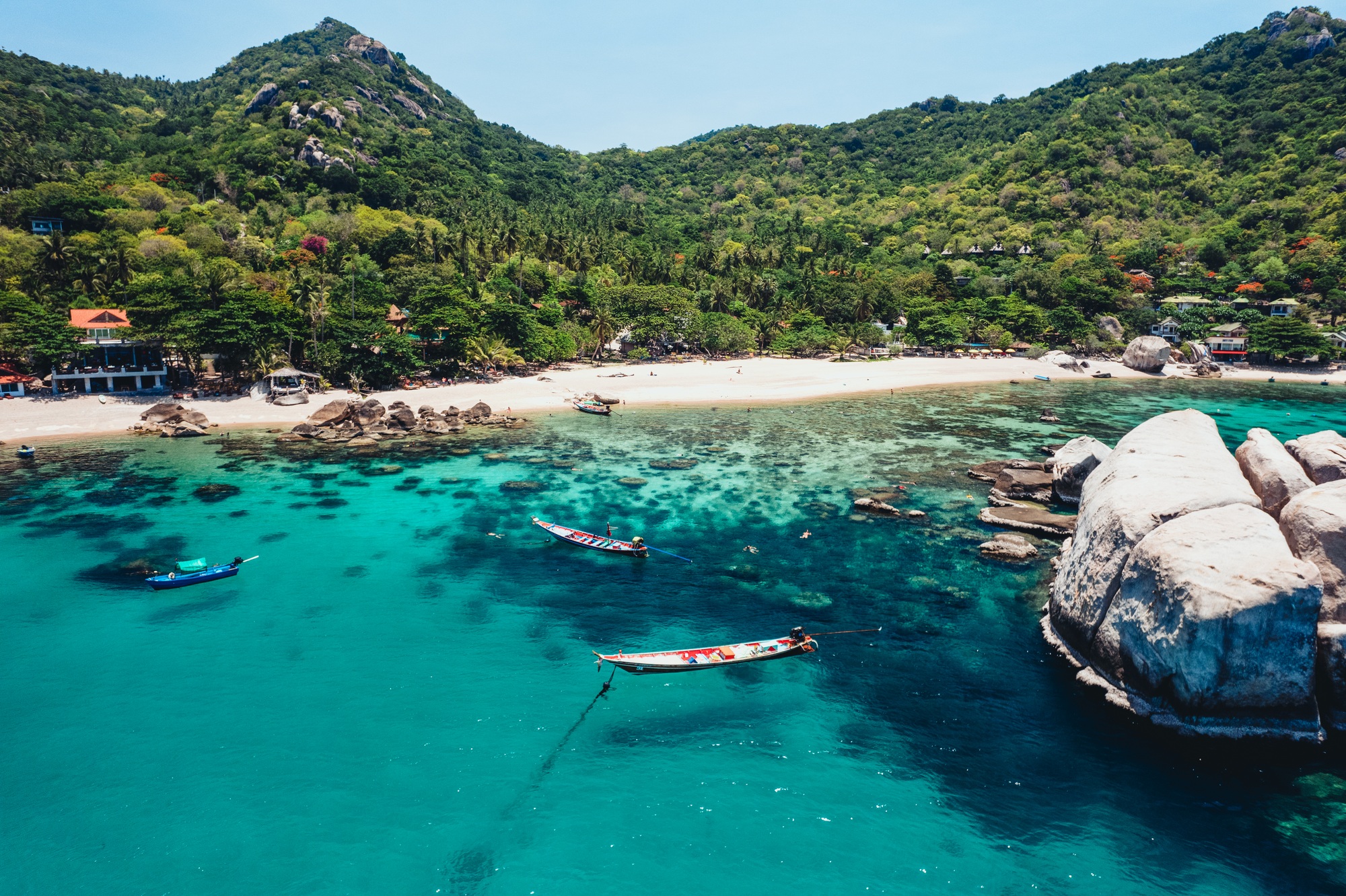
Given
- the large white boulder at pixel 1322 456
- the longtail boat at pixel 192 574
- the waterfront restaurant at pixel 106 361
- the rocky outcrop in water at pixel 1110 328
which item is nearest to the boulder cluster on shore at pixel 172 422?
the waterfront restaurant at pixel 106 361

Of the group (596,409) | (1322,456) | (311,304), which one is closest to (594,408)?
(596,409)

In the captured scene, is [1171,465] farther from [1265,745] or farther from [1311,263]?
[1311,263]

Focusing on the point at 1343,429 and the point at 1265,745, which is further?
the point at 1343,429

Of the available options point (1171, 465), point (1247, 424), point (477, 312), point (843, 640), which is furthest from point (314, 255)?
point (1247, 424)

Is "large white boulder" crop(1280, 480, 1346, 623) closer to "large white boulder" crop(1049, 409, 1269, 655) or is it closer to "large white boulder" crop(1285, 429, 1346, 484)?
"large white boulder" crop(1049, 409, 1269, 655)

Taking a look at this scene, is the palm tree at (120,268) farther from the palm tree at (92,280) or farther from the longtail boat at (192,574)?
the longtail boat at (192,574)

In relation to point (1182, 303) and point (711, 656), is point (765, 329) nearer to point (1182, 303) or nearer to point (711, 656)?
point (1182, 303)
